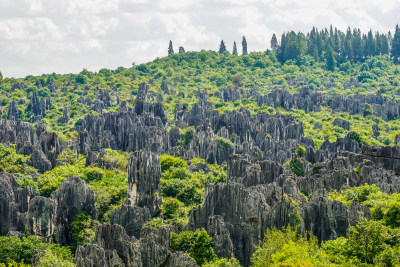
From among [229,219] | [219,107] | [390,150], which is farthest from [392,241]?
[219,107]

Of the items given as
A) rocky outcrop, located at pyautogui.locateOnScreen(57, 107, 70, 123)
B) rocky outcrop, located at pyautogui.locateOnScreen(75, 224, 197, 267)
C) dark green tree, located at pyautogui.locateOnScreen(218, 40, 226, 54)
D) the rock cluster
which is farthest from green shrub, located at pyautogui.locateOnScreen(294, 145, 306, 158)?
dark green tree, located at pyautogui.locateOnScreen(218, 40, 226, 54)

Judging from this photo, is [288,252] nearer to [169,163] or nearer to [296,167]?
[296,167]

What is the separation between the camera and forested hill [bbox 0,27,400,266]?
1571 inches

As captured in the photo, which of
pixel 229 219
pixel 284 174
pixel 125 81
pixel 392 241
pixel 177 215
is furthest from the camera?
pixel 125 81

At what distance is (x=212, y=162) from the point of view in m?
85.2

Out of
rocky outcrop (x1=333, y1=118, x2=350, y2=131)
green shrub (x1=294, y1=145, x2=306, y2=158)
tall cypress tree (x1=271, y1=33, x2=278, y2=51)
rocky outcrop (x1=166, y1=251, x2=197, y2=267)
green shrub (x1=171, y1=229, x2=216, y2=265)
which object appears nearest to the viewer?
rocky outcrop (x1=166, y1=251, x2=197, y2=267)

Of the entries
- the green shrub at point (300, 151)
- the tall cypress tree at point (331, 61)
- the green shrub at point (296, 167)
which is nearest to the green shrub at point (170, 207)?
the green shrub at point (296, 167)

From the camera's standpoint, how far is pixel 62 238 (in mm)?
49719

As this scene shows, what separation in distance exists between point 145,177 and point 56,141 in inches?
1216

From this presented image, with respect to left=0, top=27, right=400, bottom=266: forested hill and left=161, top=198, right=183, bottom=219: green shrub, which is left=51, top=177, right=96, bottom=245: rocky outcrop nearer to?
left=0, top=27, right=400, bottom=266: forested hill

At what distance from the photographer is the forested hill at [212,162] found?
131ft

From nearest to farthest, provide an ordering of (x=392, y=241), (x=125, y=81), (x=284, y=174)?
(x=392, y=241), (x=284, y=174), (x=125, y=81)

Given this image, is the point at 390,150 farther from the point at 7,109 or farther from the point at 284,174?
the point at 7,109

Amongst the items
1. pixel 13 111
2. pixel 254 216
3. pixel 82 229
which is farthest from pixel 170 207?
pixel 13 111
